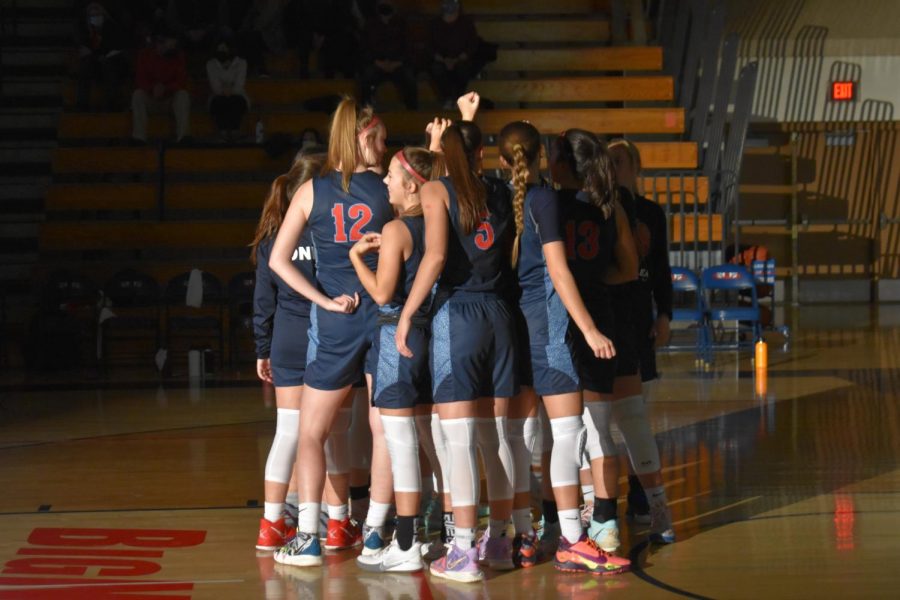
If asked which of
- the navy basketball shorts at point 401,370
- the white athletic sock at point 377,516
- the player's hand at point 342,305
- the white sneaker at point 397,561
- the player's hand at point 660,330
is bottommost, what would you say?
the white sneaker at point 397,561

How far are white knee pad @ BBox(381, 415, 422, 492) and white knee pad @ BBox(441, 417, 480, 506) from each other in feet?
0.45

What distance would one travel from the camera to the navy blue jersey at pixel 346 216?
4547 millimetres

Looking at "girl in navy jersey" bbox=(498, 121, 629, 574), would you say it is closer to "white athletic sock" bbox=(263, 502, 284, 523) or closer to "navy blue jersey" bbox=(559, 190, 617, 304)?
"navy blue jersey" bbox=(559, 190, 617, 304)

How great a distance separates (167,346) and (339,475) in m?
7.41

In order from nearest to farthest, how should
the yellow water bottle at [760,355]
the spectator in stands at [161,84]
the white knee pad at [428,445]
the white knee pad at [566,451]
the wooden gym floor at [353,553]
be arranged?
1. the wooden gym floor at [353,553]
2. the white knee pad at [566,451]
3. the white knee pad at [428,445]
4. the yellow water bottle at [760,355]
5. the spectator in stands at [161,84]

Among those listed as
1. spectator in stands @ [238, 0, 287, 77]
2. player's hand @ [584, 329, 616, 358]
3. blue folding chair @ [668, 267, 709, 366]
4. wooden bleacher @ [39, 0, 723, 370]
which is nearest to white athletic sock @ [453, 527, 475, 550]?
player's hand @ [584, 329, 616, 358]

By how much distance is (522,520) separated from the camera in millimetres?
4582

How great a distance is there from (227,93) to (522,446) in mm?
10208

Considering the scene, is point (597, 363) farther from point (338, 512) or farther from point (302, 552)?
point (302, 552)

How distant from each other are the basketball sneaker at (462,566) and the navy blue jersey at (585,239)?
3.16 ft

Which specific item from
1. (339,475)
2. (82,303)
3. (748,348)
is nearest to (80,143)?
(82,303)

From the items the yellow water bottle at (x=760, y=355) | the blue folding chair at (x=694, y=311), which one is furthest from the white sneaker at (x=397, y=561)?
the blue folding chair at (x=694, y=311)

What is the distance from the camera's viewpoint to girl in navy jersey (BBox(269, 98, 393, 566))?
14.9ft

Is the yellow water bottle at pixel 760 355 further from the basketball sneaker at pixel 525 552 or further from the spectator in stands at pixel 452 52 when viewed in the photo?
the basketball sneaker at pixel 525 552
